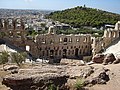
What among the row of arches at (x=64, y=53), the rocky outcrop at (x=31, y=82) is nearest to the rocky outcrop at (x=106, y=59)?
the rocky outcrop at (x=31, y=82)

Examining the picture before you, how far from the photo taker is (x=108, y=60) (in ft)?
126

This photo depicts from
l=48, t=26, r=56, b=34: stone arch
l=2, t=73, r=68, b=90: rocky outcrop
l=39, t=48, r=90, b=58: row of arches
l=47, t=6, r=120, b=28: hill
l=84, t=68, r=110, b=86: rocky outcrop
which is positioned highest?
l=2, t=73, r=68, b=90: rocky outcrop

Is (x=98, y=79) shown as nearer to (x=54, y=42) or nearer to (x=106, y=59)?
(x=106, y=59)

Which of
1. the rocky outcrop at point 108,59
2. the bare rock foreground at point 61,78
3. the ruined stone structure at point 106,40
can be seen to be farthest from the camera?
the ruined stone structure at point 106,40

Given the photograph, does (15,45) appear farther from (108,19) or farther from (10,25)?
(108,19)

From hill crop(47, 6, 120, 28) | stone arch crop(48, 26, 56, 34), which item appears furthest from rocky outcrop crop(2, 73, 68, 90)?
hill crop(47, 6, 120, 28)

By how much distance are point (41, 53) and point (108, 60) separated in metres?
25.7

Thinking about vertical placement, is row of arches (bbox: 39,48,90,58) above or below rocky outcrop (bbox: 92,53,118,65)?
below

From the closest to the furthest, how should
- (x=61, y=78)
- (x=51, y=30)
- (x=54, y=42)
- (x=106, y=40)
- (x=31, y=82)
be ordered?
(x=31, y=82) < (x=61, y=78) < (x=54, y=42) < (x=51, y=30) < (x=106, y=40)

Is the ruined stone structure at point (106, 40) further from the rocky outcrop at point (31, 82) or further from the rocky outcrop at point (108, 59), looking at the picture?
the rocky outcrop at point (31, 82)

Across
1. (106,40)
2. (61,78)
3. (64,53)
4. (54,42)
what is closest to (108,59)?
(61,78)

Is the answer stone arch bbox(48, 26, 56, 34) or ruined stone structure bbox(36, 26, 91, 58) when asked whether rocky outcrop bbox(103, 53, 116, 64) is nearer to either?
ruined stone structure bbox(36, 26, 91, 58)

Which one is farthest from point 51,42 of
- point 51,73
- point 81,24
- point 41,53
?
point 81,24

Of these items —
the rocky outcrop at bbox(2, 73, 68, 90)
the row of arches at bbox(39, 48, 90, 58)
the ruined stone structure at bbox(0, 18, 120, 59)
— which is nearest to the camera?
the rocky outcrop at bbox(2, 73, 68, 90)
